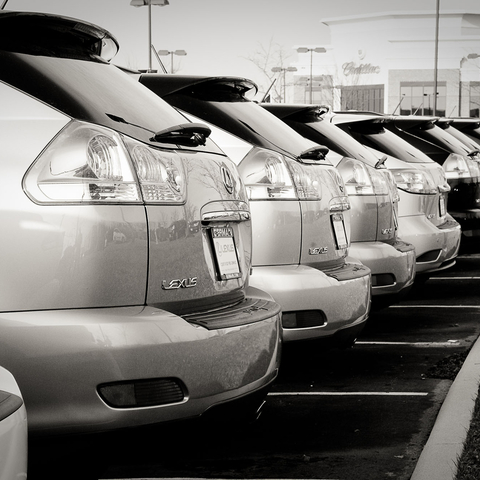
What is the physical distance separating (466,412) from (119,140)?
8.30ft

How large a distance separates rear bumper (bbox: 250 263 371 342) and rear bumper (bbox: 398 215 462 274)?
279 cm

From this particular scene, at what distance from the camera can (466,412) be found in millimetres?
4898

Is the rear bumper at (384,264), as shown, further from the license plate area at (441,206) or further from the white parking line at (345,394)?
the license plate area at (441,206)

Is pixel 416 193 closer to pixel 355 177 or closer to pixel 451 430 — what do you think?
pixel 355 177

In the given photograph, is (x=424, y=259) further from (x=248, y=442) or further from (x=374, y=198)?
(x=248, y=442)

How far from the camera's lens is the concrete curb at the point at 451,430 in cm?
405

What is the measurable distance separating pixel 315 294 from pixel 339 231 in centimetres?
58

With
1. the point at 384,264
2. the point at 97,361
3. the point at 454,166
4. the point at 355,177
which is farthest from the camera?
the point at 454,166

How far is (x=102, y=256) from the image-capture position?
3180mm

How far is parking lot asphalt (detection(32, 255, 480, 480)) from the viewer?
4160 millimetres

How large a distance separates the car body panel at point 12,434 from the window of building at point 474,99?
251 ft

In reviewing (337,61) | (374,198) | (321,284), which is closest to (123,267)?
(321,284)

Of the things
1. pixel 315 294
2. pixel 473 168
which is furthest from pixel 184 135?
pixel 473 168

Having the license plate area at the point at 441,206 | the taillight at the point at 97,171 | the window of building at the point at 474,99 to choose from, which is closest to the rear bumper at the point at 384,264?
the license plate area at the point at 441,206
